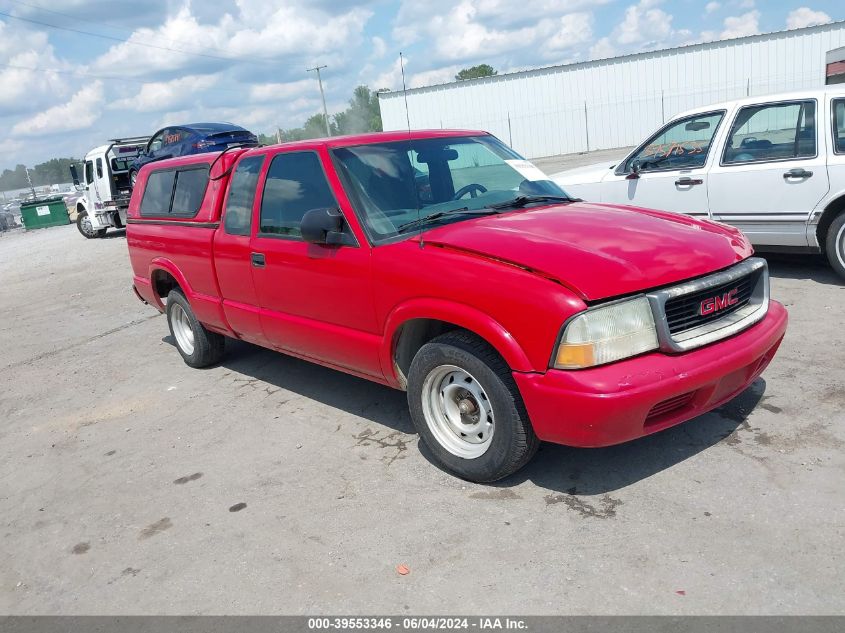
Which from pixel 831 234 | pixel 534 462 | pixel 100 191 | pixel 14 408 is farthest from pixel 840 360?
pixel 100 191

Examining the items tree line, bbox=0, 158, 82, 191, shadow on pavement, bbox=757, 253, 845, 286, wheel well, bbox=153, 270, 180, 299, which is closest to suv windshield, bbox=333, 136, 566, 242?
wheel well, bbox=153, 270, 180, 299

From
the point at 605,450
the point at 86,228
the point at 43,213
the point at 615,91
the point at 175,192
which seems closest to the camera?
the point at 605,450

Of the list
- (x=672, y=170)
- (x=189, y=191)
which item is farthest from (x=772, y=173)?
(x=189, y=191)

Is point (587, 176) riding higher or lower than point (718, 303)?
higher

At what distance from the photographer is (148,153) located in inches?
711

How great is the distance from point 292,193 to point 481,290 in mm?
1870

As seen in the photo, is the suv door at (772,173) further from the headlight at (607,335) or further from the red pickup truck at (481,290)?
the headlight at (607,335)

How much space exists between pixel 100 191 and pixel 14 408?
16.8 m

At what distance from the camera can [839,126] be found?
20.9ft

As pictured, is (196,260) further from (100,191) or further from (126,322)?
(100,191)

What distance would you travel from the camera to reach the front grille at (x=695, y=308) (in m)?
3.36

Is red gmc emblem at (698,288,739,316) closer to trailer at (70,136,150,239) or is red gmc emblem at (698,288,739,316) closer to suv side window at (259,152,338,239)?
suv side window at (259,152,338,239)

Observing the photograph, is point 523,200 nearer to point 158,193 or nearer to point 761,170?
point 761,170

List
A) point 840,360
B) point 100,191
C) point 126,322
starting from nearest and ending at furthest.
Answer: point 840,360 < point 126,322 < point 100,191
